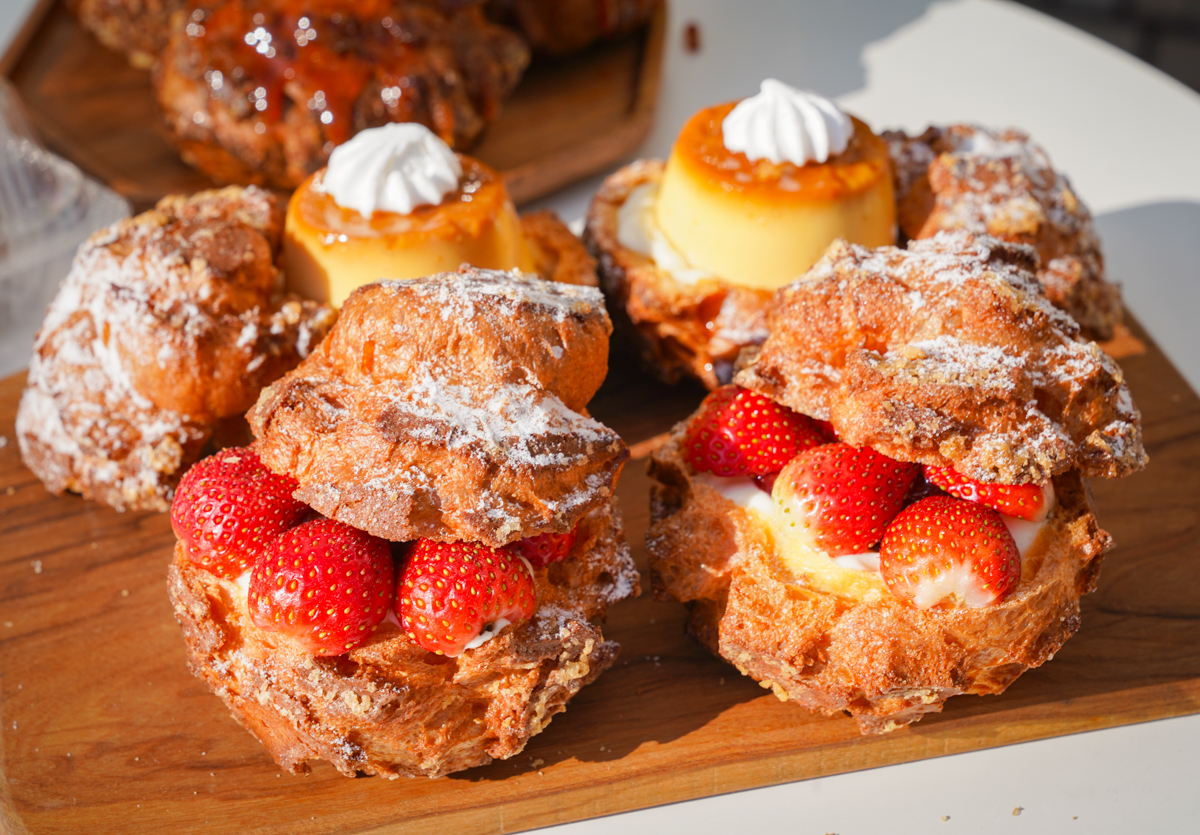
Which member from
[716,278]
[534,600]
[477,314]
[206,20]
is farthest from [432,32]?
[534,600]

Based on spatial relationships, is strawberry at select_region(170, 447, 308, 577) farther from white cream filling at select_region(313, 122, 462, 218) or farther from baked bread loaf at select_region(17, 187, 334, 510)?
white cream filling at select_region(313, 122, 462, 218)

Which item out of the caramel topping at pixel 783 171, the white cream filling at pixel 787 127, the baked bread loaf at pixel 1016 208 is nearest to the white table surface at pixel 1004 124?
the baked bread loaf at pixel 1016 208

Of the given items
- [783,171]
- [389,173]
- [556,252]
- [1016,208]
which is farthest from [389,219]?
[1016,208]

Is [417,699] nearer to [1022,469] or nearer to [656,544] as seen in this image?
[656,544]

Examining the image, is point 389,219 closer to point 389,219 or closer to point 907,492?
point 389,219

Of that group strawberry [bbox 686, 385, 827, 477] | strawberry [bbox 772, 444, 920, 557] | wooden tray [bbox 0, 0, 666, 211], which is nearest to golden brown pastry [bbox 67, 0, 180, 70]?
wooden tray [bbox 0, 0, 666, 211]
